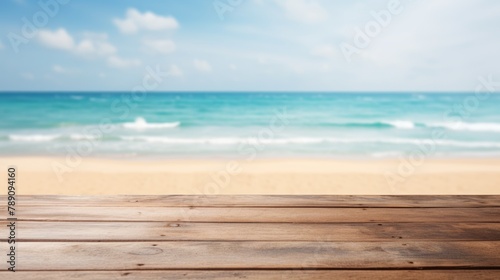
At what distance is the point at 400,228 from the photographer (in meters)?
1.64

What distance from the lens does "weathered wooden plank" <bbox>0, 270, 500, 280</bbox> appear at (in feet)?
3.91

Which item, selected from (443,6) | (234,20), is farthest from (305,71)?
(443,6)

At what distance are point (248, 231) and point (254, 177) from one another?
16.9 feet

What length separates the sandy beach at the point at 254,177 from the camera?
598cm

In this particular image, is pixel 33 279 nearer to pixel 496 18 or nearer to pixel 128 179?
→ pixel 128 179

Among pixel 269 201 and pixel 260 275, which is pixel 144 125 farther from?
pixel 260 275

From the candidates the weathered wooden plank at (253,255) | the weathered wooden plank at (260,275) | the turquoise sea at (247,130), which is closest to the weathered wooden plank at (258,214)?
the weathered wooden plank at (253,255)

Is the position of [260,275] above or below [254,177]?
below

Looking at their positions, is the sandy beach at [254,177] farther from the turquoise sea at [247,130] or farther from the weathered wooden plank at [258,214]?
the weathered wooden plank at [258,214]

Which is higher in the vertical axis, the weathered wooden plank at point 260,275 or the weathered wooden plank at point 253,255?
the weathered wooden plank at point 253,255

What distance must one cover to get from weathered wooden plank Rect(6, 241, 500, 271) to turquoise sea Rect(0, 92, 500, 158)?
305 inches

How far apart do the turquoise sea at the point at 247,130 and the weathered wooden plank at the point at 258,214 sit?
7.29 m

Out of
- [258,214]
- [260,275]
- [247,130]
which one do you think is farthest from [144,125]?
[260,275]

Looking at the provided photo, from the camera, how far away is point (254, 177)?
6.73 m
